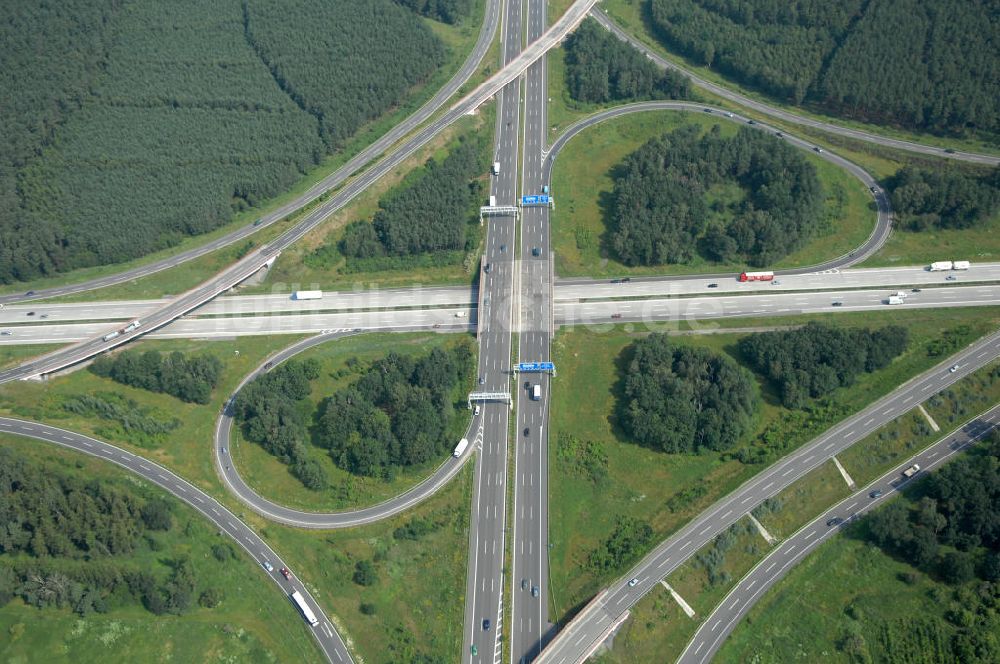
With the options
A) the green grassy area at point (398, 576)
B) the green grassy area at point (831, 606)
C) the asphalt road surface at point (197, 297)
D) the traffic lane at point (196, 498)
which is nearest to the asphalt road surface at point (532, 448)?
the green grassy area at point (398, 576)

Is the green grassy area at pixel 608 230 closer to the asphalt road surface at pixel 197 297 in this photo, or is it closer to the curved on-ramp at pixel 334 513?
the curved on-ramp at pixel 334 513

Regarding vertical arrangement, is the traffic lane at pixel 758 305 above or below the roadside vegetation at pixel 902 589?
above

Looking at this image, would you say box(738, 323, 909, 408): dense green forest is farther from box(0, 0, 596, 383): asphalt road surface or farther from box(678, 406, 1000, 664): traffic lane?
box(0, 0, 596, 383): asphalt road surface

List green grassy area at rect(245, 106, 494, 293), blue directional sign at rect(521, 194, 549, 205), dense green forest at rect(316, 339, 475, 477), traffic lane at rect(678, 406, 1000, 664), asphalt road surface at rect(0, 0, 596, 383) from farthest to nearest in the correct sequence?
1. blue directional sign at rect(521, 194, 549, 205)
2. green grassy area at rect(245, 106, 494, 293)
3. asphalt road surface at rect(0, 0, 596, 383)
4. dense green forest at rect(316, 339, 475, 477)
5. traffic lane at rect(678, 406, 1000, 664)

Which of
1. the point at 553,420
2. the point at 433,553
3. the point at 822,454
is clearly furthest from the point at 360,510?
the point at 822,454

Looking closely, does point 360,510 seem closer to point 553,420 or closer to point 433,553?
point 433,553

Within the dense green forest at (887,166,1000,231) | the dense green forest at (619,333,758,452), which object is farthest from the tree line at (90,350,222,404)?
the dense green forest at (887,166,1000,231)

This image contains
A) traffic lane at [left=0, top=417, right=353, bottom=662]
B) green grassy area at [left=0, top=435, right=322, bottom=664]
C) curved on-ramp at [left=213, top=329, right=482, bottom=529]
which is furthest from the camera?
curved on-ramp at [left=213, top=329, right=482, bottom=529]
